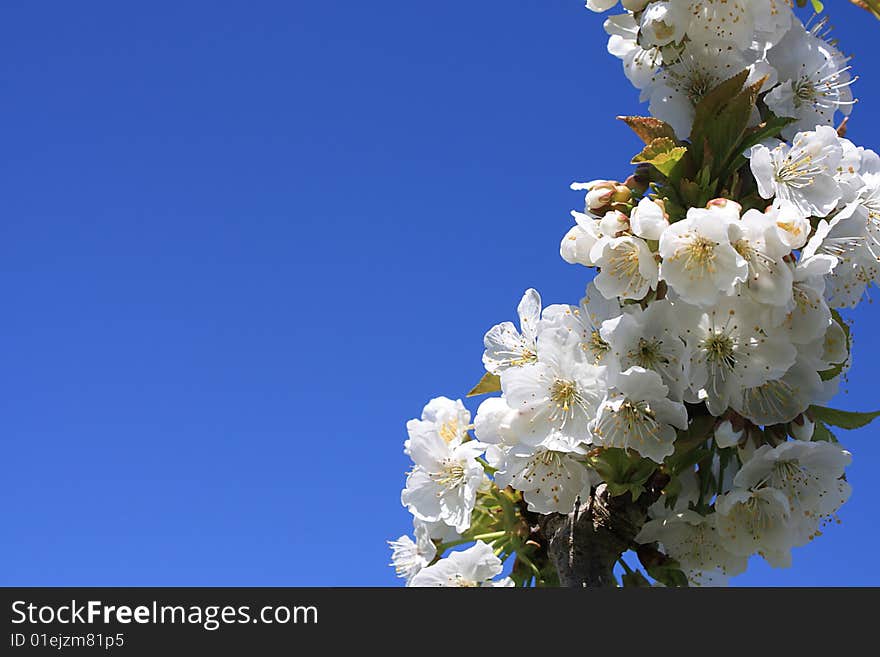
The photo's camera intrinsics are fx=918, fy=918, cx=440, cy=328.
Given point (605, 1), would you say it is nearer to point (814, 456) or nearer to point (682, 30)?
point (682, 30)

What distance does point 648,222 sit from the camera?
7.47 ft

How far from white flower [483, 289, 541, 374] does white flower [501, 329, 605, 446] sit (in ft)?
0.73

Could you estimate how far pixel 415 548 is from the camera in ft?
10.1

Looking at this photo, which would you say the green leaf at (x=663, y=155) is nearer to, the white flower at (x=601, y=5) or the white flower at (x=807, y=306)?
the white flower at (x=807, y=306)

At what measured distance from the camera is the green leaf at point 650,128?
2627 millimetres

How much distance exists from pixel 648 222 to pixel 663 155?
11.5 inches

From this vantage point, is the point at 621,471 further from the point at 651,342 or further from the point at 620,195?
the point at 620,195

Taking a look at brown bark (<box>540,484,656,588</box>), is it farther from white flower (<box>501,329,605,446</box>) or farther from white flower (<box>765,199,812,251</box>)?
white flower (<box>765,199,812,251</box>)

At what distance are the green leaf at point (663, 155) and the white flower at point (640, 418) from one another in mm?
619

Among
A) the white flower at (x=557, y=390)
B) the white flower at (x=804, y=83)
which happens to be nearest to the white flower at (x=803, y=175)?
the white flower at (x=804, y=83)

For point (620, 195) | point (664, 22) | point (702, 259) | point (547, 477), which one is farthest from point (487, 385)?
point (664, 22)

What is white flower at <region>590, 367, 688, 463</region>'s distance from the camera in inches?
89.0
